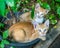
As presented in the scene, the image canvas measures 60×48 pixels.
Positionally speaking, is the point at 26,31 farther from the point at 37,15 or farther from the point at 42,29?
the point at 37,15

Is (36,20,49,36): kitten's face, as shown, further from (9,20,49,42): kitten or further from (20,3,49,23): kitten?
(20,3,49,23): kitten

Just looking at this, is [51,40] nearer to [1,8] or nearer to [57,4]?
[57,4]

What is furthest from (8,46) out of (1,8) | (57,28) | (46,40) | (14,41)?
(1,8)

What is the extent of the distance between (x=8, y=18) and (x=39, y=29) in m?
0.46

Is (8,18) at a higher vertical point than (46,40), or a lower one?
higher

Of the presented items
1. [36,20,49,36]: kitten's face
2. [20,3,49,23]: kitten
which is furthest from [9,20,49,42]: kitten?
[20,3,49,23]: kitten

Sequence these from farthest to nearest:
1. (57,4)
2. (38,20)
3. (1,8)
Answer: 1. (57,4)
2. (38,20)
3. (1,8)

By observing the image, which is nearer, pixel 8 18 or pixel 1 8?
pixel 1 8

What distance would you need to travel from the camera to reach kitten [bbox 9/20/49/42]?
244 cm

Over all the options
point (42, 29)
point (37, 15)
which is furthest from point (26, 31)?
point (37, 15)

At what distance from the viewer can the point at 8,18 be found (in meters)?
2.70

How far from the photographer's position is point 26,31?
8.24 feet

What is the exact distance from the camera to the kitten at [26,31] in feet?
7.99

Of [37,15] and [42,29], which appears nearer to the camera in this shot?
[42,29]
